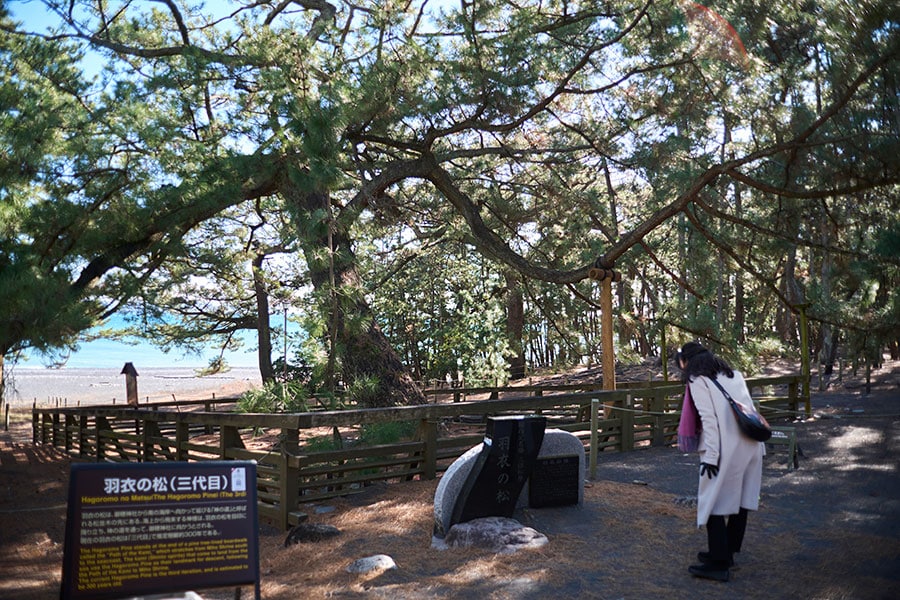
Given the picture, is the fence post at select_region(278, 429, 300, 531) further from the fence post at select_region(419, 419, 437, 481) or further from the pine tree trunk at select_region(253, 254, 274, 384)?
the pine tree trunk at select_region(253, 254, 274, 384)

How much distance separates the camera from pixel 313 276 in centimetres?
1272

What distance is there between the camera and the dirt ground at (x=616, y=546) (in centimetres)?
504

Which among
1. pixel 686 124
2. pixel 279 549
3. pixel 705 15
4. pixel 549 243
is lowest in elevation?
pixel 279 549

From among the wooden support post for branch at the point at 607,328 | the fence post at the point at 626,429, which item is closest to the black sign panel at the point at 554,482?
the fence post at the point at 626,429

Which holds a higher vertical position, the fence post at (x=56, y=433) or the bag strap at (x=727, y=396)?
the bag strap at (x=727, y=396)

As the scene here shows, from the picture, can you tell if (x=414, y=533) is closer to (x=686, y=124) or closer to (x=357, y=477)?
(x=357, y=477)

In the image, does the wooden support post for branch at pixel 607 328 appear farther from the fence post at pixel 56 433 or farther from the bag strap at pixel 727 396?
the fence post at pixel 56 433

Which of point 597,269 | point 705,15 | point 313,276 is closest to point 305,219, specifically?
point 313,276

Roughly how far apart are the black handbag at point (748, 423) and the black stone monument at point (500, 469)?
2.25 m

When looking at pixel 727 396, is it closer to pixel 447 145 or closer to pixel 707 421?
pixel 707 421

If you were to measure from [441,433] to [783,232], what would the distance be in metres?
7.79

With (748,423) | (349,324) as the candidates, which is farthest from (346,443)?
(748,423)

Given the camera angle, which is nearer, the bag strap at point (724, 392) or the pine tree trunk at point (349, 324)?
the bag strap at point (724, 392)

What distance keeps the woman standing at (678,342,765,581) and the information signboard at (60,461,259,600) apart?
10.0ft
